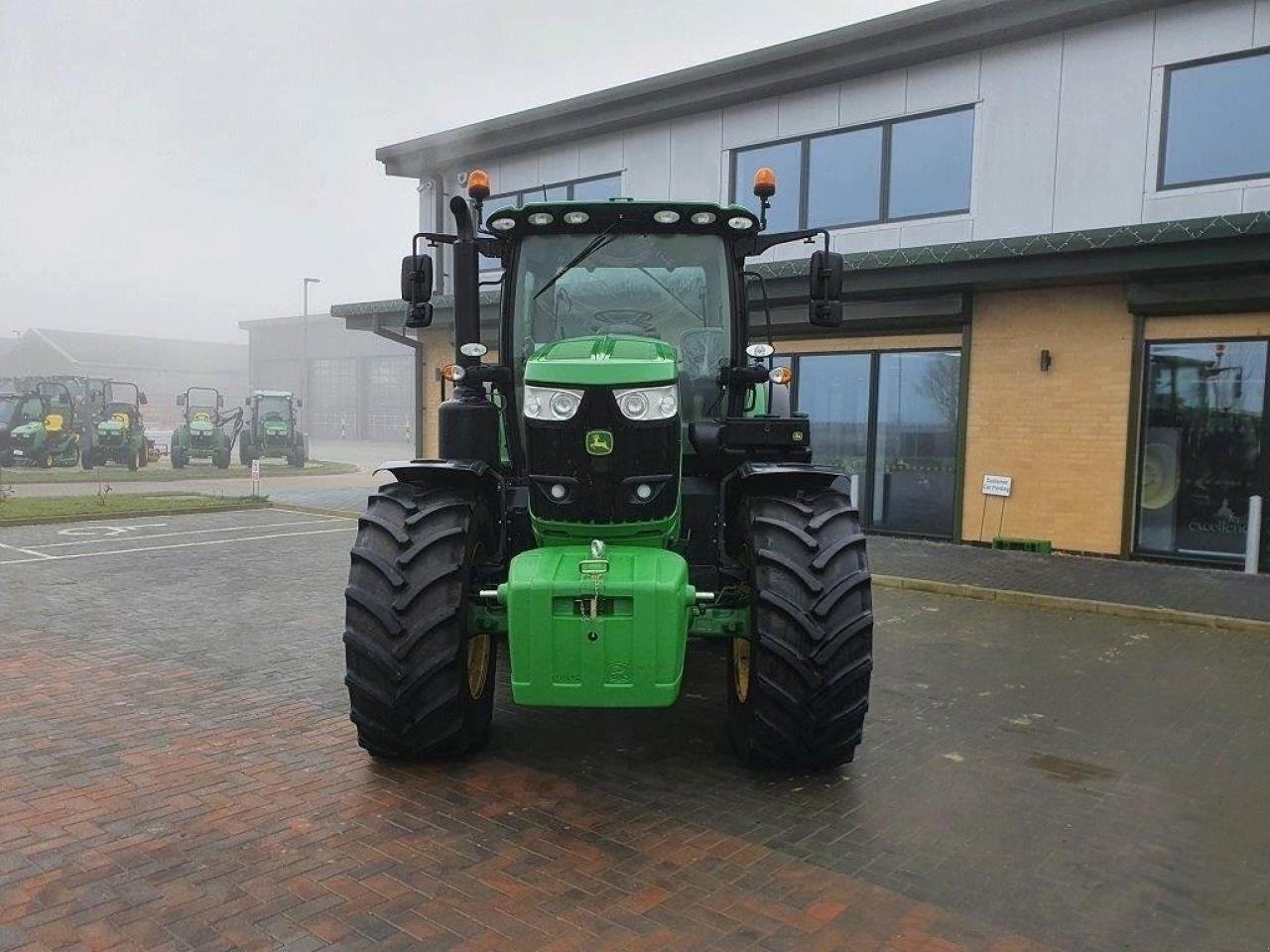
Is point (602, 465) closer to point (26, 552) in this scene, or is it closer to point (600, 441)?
point (600, 441)

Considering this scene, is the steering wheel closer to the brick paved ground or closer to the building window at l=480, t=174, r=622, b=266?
the brick paved ground

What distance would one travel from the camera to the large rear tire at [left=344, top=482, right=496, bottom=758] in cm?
450

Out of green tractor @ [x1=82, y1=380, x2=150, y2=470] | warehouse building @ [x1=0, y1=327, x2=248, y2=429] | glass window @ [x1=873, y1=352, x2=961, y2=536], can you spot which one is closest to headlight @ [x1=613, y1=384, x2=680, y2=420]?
glass window @ [x1=873, y1=352, x2=961, y2=536]

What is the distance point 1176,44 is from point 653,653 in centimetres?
1088

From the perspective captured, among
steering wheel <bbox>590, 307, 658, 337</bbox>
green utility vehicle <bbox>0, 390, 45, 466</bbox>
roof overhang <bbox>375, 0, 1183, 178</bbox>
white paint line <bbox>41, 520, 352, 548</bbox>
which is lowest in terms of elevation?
white paint line <bbox>41, 520, 352, 548</bbox>

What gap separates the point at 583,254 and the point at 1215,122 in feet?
30.5

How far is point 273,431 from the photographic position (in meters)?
30.6

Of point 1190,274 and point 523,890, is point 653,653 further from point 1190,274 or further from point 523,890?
point 1190,274

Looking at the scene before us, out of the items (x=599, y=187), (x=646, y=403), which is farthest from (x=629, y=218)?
(x=599, y=187)

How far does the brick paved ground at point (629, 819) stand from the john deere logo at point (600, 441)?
5.30 ft

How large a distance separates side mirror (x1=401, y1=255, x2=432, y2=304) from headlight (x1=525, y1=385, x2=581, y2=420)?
1405 millimetres

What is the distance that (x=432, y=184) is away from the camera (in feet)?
62.7

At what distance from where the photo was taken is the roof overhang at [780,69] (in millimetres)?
11805

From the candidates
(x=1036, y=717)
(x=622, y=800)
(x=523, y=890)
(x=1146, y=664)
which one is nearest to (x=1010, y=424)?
(x=1146, y=664)
